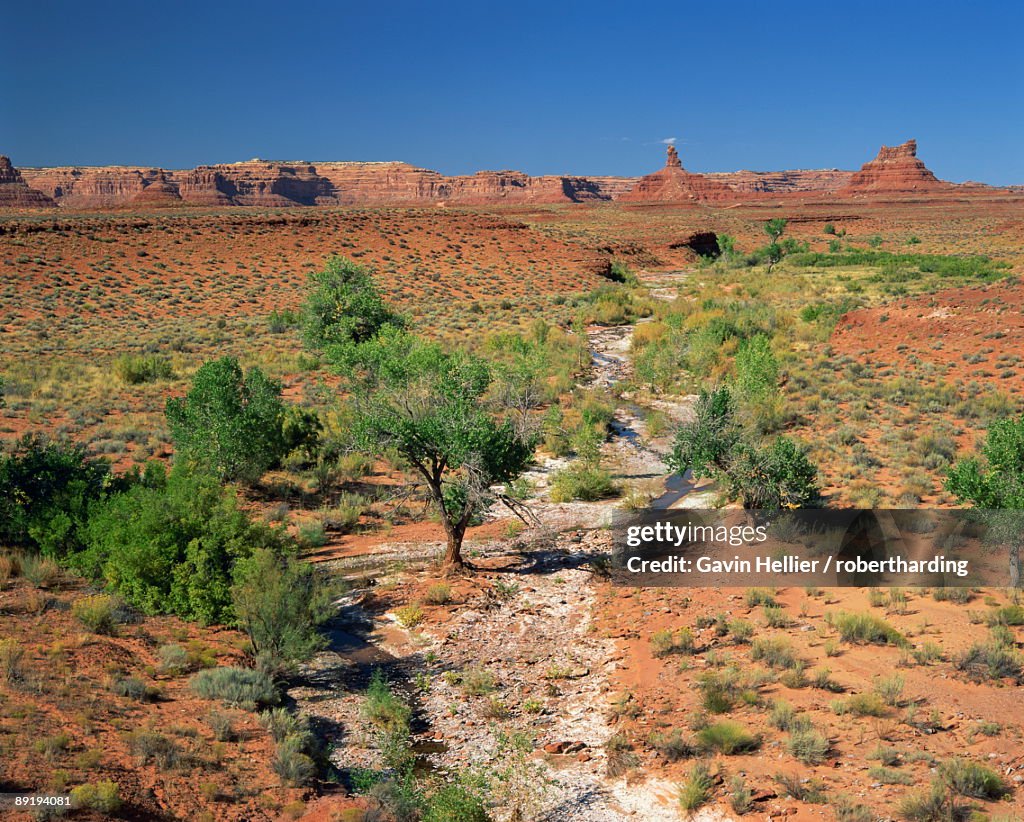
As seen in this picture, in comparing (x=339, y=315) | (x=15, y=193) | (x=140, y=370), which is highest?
(x=15, y=193)

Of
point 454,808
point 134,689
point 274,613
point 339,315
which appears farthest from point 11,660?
point 339,315

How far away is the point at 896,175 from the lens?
16138cm

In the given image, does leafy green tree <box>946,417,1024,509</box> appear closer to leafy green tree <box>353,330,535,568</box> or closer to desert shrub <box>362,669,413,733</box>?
leafy green tree <box>353,330,535,568</box>

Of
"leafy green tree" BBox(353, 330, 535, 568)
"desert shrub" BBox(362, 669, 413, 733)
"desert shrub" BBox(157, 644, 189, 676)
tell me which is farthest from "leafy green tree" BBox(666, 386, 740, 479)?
"desert shrub" BBox(157, 644, 189, 676)

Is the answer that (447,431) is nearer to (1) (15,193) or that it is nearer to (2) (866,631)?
(2) (866,631)

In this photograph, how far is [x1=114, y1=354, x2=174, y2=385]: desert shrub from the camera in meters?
26.7

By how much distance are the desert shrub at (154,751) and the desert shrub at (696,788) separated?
5260 millimetres

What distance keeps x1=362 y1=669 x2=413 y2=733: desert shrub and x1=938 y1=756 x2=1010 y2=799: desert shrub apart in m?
5.99

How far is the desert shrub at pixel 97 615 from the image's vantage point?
10500mm

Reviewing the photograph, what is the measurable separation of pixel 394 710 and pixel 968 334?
27100mm

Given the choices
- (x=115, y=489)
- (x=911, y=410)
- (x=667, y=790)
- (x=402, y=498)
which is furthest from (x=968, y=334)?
(x=115, y=489)

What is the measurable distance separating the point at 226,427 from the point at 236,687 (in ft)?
29.4

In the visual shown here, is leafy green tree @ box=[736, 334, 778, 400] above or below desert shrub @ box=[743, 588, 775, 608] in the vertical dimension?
above

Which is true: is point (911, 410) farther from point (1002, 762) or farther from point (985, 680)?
point (1002, 762)
